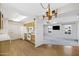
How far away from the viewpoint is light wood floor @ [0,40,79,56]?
2.06m

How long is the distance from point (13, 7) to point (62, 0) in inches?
40.4

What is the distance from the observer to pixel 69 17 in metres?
2.01

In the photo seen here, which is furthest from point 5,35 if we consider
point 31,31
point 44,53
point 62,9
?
point 62,9

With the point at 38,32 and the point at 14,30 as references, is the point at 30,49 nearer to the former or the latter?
the point at 38,32

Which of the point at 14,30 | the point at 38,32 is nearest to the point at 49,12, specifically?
the point at 38,32

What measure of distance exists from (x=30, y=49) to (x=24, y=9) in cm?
87

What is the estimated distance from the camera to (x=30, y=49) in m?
2.12

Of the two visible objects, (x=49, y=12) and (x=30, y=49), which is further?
(x=30, y=49)

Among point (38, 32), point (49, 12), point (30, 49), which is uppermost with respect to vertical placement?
point (49, 12)

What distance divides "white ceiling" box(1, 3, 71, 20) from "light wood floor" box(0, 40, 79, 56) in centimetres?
58

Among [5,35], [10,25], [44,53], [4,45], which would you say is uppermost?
[10,25]

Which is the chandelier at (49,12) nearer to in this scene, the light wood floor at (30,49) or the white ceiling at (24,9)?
the white ceiling at (24,9)

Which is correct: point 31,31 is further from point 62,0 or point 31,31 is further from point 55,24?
point 62,0

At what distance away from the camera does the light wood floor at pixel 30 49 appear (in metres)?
2.06
